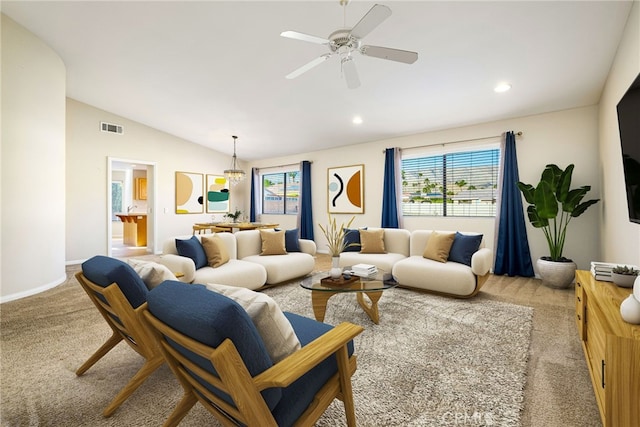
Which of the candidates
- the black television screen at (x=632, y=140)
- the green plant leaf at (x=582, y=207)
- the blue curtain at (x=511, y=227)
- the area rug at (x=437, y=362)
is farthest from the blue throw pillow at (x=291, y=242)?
the green plant leaf at (x=582, y=207)

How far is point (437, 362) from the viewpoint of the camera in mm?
2096

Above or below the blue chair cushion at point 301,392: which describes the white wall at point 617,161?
above

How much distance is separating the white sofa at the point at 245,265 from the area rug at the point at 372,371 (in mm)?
746

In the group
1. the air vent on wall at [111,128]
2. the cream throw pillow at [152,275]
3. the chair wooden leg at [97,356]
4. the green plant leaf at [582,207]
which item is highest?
the air vent on wall at [111,128]

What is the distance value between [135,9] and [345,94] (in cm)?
268

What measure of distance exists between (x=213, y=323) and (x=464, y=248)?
3.58 m

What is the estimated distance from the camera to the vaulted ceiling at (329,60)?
274cm

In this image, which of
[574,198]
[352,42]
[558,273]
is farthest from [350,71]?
[558,273]

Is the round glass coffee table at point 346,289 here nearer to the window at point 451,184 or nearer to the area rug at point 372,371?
the area rug at point 372,371

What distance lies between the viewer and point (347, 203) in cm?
667

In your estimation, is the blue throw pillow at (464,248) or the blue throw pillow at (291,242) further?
the blue throw pillow at (291,242)

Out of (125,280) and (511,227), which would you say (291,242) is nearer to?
(125,280)

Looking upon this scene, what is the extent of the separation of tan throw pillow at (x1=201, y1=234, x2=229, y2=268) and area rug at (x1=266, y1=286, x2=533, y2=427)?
0.95 meters

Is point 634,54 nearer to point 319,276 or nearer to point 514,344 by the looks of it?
point 514,344
